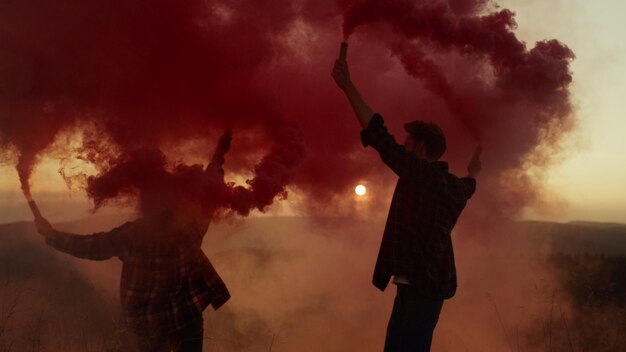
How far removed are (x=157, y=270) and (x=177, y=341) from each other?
55cm

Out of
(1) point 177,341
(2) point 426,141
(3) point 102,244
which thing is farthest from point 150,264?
(2) point 426,141

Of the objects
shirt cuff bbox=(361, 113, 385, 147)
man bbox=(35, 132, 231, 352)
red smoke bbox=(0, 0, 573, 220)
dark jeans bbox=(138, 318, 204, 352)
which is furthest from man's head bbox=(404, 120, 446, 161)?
dark jeans bbox=(138, 318, 204, 352)

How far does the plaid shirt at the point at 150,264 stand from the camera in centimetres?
362

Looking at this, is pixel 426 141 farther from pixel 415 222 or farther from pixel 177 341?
pixel 177 341

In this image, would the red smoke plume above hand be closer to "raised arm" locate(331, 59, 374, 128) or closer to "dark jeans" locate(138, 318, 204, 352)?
"raised arm" locate(331, 59, 374, 128)

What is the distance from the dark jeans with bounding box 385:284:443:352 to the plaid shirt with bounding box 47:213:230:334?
1.53 meters

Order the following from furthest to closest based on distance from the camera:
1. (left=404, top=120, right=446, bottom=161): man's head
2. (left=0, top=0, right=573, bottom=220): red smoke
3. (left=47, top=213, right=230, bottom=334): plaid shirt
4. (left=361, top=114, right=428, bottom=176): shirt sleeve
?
1. (left=0, top=0, right=573, bottom=220): red smoke
2. (left=47, top=213, right=230, bottom=334): plaid shirt
3. (left=404, top=120, right=446, bottom=161): man's head
4. (left=361, top=114, right=428, bottom=176): shirt sleeve

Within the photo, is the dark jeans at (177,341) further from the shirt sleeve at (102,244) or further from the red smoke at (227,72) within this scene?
the red smoke at (227,72)

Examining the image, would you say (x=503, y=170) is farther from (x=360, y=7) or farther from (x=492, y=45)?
(x=360, y=7)

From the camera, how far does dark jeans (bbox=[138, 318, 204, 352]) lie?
3.63 m

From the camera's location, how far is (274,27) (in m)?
5.44

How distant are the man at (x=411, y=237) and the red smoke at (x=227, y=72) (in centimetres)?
133

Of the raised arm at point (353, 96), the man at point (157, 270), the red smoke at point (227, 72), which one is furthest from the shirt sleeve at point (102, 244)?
the raised arm at point (353, 96)

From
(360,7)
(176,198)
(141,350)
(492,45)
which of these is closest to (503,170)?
(492,45)
